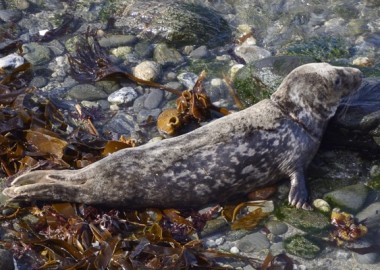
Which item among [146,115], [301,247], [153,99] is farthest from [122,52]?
[301,247]

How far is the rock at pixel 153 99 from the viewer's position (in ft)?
21.7

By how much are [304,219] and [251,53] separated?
2.56 m

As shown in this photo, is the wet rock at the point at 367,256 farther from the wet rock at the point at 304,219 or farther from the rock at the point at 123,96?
the rock at the point at 123,96

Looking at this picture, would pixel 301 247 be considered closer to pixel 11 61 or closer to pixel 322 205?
pixel 322 205

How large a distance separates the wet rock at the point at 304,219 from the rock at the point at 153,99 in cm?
188

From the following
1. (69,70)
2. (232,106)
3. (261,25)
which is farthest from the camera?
(261,25)

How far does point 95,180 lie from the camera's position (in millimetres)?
5125

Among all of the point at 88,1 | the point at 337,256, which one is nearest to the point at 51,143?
the point at 337,256

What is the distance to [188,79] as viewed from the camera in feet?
22.7

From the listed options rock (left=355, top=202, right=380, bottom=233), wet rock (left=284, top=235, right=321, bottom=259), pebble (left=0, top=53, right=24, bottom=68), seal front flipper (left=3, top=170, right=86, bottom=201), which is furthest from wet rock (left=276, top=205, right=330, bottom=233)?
pebble (left=0, top=53, right=24, bottom=68)

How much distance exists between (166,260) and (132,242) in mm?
341

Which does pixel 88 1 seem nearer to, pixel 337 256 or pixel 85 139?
pixel 85 139

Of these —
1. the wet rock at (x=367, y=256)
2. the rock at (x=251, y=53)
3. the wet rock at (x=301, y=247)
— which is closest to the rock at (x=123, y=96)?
the rock at (x=251, y=53)

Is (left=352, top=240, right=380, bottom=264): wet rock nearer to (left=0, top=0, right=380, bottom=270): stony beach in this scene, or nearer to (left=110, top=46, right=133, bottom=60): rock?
(left=0, top=0, right=380, bottom=270): stony beach
